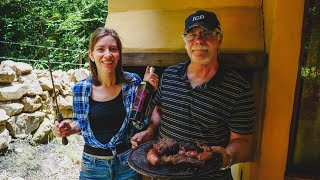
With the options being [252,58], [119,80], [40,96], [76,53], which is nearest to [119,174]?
[119,80]

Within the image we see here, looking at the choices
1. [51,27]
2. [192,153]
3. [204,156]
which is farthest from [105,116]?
[51,27]

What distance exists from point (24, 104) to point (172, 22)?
5583 mm

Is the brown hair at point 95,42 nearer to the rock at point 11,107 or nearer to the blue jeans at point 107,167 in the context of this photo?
the blue jeans at point 107,167

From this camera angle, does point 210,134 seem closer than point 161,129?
Yes

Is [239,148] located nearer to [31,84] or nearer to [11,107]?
[11,107]

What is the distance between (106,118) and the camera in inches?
105

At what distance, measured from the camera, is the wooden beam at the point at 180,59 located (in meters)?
3.05

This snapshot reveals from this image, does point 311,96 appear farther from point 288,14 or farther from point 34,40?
point 34,40

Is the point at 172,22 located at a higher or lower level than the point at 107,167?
higher

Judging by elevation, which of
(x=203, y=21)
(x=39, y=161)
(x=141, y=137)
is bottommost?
(x=39, y=161)

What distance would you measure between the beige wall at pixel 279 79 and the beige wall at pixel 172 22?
0.86 feet

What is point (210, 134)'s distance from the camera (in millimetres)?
2445

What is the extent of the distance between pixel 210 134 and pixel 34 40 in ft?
43.6

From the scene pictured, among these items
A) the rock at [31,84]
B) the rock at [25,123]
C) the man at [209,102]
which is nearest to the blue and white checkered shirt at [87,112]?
the man at [209,102]
